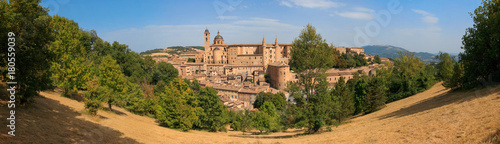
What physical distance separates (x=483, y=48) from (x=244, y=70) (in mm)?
70936

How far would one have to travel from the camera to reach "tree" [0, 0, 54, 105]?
8.96m

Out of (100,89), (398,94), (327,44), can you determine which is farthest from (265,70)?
(100,89)

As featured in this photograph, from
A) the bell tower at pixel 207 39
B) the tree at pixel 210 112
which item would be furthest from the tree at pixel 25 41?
the bell tower at pixel 207 39

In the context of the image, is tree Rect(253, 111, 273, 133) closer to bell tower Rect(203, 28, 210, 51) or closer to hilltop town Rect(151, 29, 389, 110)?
hilltop town Rect(151, 29, 389, 110)

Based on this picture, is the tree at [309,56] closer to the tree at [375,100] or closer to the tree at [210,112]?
the tree at [210,112]

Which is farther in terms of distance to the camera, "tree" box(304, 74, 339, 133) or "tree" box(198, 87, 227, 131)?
"tree" box(198, 87, 227, 131)

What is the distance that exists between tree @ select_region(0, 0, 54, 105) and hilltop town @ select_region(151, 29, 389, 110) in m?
44.3

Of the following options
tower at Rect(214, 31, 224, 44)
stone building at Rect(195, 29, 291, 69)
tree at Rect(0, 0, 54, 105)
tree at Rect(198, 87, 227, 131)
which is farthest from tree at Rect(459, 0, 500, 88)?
tower at Rect(214, 31, 224, 44)

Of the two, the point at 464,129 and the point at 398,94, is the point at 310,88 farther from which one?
the point at 398,94

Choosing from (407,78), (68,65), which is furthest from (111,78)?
(407,78)

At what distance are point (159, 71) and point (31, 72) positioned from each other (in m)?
43.6

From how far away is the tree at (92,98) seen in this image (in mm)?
15041

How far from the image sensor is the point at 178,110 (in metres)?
21.3

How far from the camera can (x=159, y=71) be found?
52406mm
